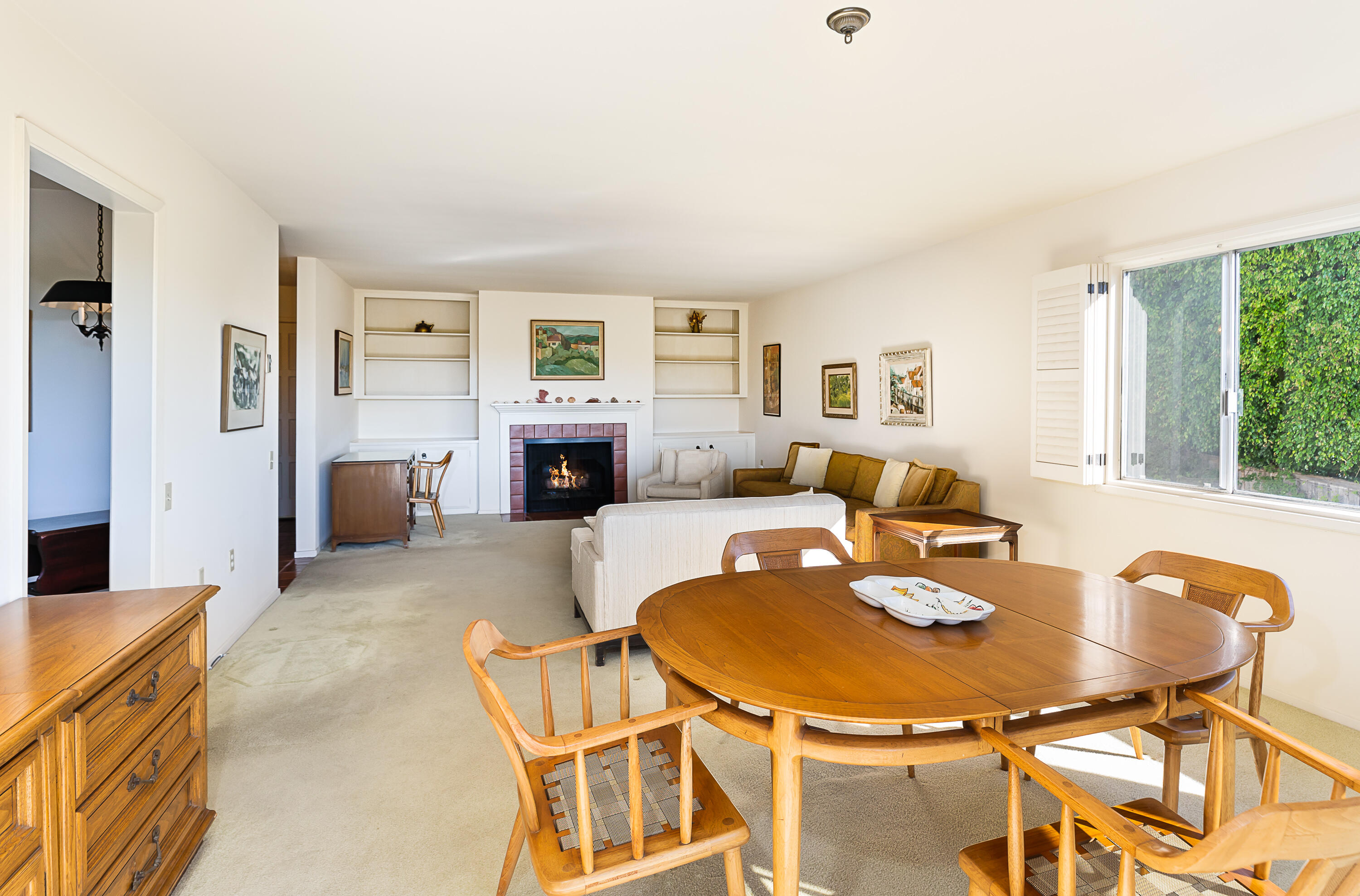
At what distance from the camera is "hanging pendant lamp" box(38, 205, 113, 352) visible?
314cm

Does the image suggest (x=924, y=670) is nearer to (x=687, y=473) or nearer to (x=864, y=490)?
(x=864, y=490)

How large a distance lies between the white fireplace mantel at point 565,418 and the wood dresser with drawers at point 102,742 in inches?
222

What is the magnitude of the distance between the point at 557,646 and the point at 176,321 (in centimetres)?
264

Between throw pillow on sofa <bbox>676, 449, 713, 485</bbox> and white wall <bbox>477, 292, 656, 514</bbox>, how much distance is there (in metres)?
0.84

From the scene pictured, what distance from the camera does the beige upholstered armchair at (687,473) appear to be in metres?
7.24

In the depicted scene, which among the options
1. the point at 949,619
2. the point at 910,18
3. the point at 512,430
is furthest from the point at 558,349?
the point at 949,619

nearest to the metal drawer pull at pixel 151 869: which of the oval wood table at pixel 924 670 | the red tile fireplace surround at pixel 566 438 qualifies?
the oval wood table at pixel 924 670

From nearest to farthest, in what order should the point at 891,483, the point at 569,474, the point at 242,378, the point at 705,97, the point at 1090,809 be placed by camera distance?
the point at 1090,809 → the point at 705,97 → the point at 242,378 → the point at 891,483 → the point at 569,474

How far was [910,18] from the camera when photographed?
2.06 m

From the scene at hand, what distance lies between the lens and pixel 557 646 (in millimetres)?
1745

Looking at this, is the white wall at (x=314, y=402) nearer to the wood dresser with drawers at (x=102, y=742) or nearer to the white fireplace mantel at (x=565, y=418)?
the white fireplace mantel at (x=565, y=418)

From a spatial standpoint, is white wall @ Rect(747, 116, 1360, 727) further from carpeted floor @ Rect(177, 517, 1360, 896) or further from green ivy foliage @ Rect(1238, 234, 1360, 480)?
carpeted floor @ Rect(177, 517, 1360, 896)

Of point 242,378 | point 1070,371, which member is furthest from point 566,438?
point 1070,371

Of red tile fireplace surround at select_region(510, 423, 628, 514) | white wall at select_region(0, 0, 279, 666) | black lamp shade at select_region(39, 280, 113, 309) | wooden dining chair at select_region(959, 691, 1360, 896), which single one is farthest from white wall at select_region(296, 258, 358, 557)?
wooden dining chair at select_region(959, 691, 1360, 896)
